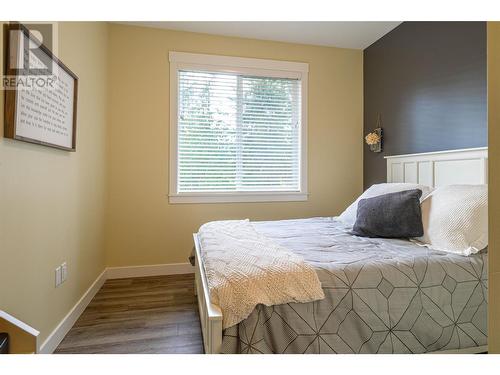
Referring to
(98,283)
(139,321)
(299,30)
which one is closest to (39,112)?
(139,321)

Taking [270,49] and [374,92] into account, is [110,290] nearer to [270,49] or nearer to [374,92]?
[270,49]

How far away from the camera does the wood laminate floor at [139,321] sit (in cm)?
171

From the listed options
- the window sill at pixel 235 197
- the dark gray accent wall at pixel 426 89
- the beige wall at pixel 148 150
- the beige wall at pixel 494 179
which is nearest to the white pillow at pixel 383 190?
the dark gray accent wall at pixel 426 89

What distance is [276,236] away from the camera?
6.48 feet

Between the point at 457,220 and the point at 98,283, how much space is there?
301cm

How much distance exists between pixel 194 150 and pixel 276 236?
1595 mm

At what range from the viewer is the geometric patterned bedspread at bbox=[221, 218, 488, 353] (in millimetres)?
1179

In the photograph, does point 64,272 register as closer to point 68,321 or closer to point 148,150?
point 68,321

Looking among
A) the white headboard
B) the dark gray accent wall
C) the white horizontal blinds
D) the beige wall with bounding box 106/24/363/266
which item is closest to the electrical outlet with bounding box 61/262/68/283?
the beige wall with bounding box 106/24/363/266

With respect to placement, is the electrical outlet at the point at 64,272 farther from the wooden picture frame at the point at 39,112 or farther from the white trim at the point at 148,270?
the white trim at the point at 148,270

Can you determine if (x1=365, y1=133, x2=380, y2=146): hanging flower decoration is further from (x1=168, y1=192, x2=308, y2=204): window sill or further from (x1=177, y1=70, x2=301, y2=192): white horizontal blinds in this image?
(x1=168, y1=192, x2=308, y2=204): window sill

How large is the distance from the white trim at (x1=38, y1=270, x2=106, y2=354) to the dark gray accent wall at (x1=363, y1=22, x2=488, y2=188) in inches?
128

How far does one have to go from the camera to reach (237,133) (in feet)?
10.5

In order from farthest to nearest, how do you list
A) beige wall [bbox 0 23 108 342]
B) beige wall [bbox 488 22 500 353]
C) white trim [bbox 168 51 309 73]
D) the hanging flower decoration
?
the hanging flower decoration, white trim [bbox 168 51 309 73], beige wall [bbox 0 23 108 342], beige wall [bbox 488 22 500 353]
